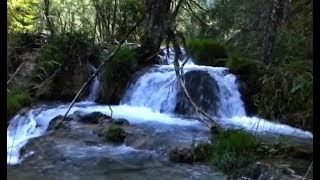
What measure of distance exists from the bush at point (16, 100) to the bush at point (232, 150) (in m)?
4.93

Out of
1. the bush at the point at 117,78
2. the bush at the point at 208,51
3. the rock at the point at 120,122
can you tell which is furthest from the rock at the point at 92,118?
the bush at the point at 208,51

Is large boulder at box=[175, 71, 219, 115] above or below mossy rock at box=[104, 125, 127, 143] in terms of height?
above

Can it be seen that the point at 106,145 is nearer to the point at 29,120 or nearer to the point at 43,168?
the point at 43,168

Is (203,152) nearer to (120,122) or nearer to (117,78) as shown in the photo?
(120,122)

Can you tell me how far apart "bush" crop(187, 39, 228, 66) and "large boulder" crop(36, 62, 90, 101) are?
9.86 feet

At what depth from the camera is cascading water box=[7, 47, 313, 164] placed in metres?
8.58

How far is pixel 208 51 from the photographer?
41.4ft

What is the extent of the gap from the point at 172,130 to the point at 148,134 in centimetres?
63

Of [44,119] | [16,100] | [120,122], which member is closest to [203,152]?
[120,122]

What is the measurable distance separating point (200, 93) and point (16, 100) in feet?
13.7

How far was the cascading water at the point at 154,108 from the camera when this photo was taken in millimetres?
8578

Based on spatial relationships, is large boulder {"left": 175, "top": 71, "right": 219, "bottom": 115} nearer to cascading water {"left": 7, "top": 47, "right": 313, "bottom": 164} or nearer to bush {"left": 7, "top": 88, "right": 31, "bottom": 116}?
cascading water {"left": 7, "top": 47, "right": 313, "bottom": 164}

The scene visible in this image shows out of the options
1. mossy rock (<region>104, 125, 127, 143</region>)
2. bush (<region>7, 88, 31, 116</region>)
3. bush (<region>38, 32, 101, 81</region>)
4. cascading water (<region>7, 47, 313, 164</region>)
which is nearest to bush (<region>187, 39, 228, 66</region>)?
cascading water (<region>7, 47, 313, 164</region>)

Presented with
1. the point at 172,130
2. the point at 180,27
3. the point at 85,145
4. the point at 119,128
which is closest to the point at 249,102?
the point at 172,130
